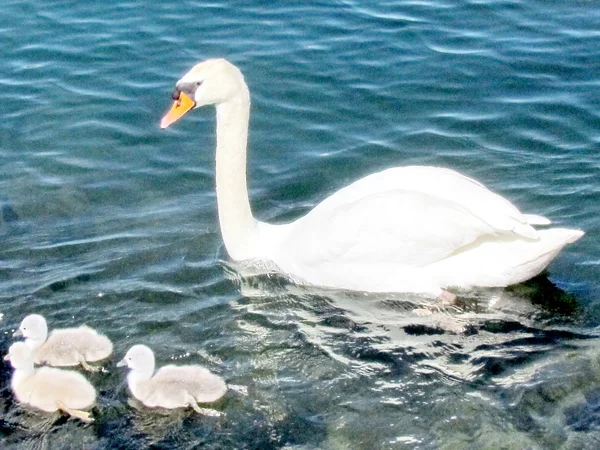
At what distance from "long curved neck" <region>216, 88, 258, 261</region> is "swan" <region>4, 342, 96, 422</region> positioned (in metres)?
2.26

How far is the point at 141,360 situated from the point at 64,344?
736 mm

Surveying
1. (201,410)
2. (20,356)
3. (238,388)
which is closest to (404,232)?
(238,388)

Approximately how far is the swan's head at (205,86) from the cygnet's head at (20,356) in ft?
7.58

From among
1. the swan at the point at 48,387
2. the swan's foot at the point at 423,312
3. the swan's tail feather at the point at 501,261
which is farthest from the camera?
the swan's foot at the point at 423,312

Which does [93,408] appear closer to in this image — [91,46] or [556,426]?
[556,426]

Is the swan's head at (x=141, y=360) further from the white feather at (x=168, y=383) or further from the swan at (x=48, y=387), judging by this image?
the swan at (x=48, y=387)

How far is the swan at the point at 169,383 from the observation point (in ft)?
22.3

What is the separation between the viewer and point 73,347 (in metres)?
7.29

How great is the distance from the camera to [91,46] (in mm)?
13336

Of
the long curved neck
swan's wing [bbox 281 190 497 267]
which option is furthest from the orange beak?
swan's wing [bbox 281 190 497 267]

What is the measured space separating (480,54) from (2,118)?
5849mm

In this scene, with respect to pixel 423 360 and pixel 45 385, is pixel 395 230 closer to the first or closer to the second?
pixel 423 360

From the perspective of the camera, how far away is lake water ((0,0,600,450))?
22.3 feet

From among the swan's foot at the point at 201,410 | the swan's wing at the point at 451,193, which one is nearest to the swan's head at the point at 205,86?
the swan's wing at the point at 451,193
